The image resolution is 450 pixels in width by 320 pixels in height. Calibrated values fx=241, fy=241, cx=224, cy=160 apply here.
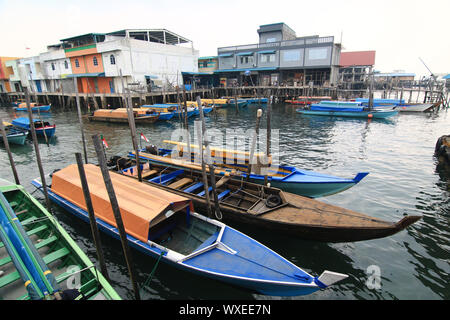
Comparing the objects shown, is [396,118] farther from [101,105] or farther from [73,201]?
[101,105]

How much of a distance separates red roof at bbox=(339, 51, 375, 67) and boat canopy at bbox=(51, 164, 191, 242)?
6196 centimetres

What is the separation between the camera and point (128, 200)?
7.18 metres

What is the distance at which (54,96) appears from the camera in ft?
155

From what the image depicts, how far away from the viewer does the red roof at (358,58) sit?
181 feet

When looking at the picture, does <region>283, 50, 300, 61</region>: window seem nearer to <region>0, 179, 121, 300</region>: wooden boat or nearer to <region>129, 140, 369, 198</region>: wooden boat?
<region>129, 140, 369, 198</region>: wooden boat

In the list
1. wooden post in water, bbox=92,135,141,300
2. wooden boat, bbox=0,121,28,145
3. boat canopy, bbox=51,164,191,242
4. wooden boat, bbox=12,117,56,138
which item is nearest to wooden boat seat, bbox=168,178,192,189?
boat canopy, bbox=51,164,191,242

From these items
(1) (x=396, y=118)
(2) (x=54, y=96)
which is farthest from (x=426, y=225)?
(2) (x=54, y=96)

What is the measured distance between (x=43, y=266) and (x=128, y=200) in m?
2.75

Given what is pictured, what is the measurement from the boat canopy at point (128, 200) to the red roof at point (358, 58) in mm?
61964

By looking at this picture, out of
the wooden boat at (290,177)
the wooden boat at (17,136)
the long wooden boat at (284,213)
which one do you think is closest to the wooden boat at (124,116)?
the wooden boat at (17,136)

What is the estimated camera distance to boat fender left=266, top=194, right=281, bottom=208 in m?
7.89

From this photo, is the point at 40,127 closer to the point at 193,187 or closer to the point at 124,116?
the point at 124,116

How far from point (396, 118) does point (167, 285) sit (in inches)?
1335

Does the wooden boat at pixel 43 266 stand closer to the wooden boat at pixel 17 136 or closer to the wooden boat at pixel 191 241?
the wooden boat at pixel 191 241
